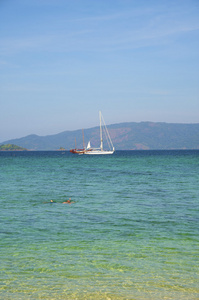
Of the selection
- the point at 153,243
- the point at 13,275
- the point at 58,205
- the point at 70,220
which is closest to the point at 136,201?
the point at 58,205

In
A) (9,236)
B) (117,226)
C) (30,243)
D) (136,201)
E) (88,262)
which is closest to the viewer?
(88,262)

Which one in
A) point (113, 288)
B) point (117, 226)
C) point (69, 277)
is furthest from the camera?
point (117, 226)

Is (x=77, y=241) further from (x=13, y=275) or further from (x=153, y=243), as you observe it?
(x=13, y=275)

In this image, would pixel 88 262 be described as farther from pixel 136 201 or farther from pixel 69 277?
pixel 136 201

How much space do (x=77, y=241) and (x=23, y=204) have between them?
10914 mm

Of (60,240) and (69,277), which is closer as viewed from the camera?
(69,277)

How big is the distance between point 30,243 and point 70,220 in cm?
498

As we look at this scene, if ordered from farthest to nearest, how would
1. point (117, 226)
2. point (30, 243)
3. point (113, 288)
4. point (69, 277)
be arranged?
point (117, 226), point (30, 243), point (69, 277), point (113, 288)

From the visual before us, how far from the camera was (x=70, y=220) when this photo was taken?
19.3 metres

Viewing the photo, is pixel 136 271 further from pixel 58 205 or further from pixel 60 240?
pixel 58 205

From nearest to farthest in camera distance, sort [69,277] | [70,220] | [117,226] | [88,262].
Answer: [69,277] → [88,262] → [117,226] → [70,220]

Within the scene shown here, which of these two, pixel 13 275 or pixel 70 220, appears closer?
pixel 13 275

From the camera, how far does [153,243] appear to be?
14492 millimetres

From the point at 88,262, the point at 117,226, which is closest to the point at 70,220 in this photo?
the point at 117,226
